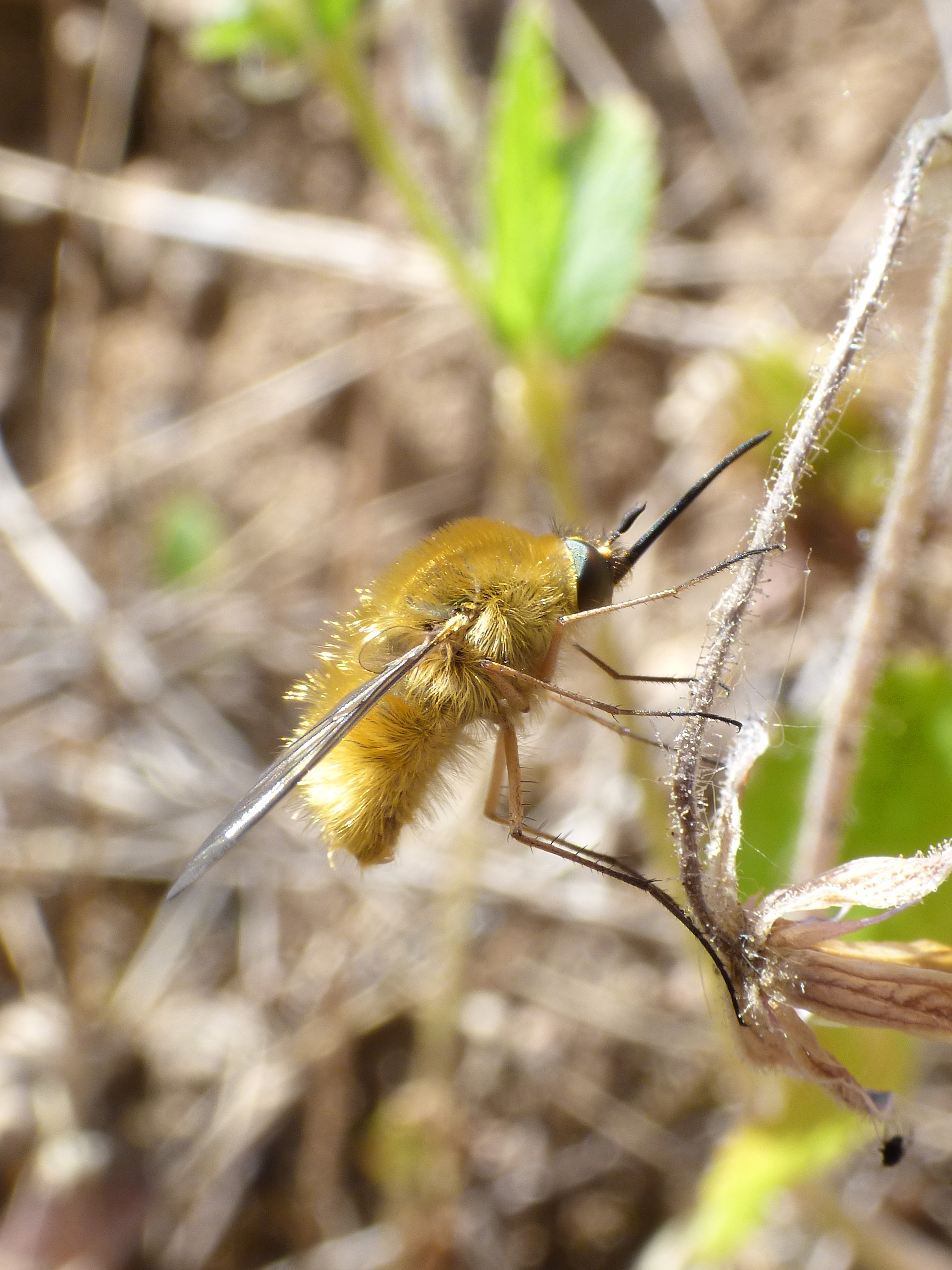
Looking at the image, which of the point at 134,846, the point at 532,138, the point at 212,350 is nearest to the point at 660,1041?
the point at 134,846

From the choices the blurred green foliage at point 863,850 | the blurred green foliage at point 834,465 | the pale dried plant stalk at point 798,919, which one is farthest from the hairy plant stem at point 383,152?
the pale dried plant stalk at point 798,919

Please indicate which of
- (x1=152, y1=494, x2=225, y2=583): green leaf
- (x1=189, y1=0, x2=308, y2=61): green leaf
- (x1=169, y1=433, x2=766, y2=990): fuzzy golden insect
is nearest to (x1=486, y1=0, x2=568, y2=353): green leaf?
(x1=189, y1=0, x2=308, y2=61): green leaf

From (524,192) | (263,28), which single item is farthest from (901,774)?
(263,28)

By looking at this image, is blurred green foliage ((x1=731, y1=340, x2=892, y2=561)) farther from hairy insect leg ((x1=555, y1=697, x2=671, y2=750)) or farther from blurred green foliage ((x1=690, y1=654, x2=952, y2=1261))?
hairy insect leg ((x1=555, y1=697, x2=671, y2=750))

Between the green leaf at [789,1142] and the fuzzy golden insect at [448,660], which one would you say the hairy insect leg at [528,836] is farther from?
the green leaf at [789,1142]

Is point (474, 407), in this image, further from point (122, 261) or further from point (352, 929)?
point (352, 929)
